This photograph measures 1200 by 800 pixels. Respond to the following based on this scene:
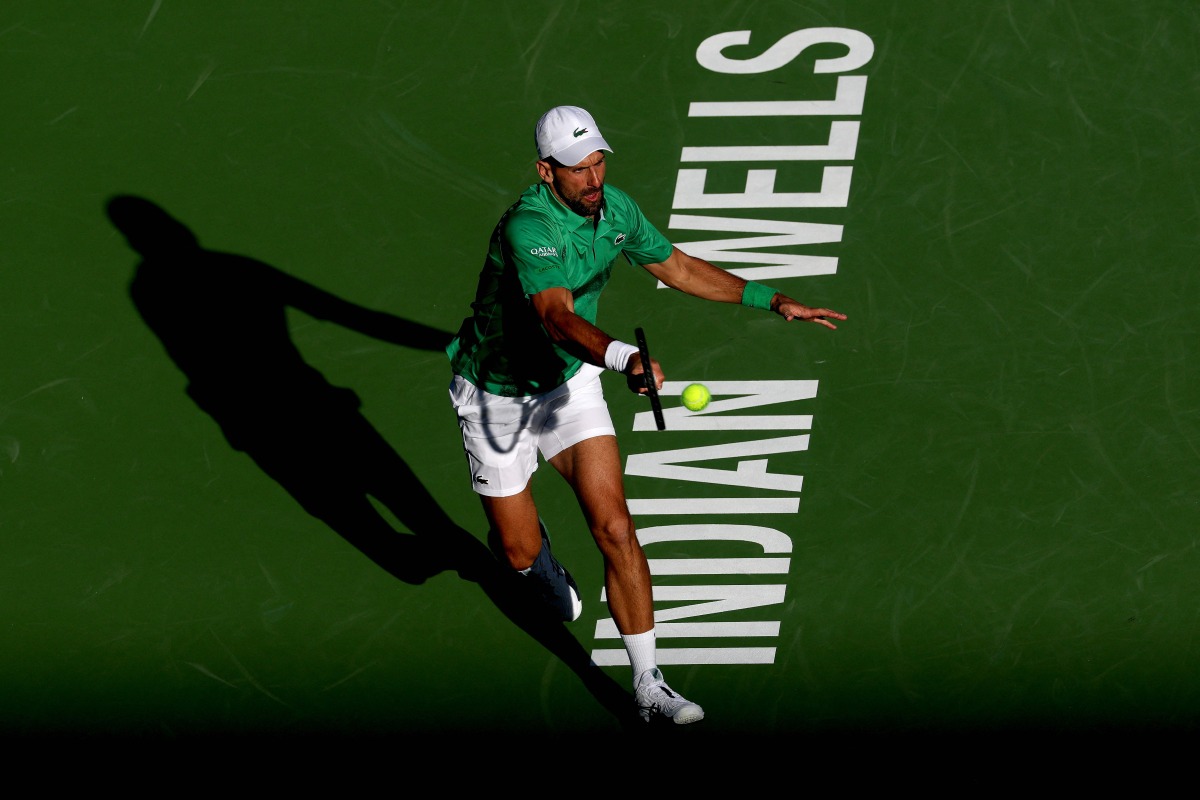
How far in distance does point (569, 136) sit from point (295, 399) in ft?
8.39

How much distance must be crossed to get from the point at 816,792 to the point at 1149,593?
1821mm

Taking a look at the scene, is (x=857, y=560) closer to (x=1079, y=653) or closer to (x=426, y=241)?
(x=1079, y=653)

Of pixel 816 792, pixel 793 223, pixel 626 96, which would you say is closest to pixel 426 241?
pixel 626 96

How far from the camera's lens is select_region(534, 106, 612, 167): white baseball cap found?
5.78 m

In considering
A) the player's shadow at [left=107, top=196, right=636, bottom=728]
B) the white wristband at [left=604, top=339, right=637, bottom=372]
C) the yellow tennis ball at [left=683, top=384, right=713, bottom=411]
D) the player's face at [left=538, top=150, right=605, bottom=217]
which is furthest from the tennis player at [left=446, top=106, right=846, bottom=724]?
the player's shadow at [left=107, top=196, right=636, bottom=728]

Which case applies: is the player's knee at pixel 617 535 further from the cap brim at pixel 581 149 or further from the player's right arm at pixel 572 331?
the cap brim at pixel 581 149

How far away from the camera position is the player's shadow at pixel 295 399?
7.24 meters

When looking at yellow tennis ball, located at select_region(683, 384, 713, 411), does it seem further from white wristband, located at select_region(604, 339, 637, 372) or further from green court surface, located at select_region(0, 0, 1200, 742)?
green court surface, located at select_region(0, 0, 1200, 742)

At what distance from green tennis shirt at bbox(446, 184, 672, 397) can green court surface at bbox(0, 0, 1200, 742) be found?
1223 millimetres

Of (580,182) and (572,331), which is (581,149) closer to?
(580,182)

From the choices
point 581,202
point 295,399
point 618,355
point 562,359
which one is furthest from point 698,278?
point 295,399

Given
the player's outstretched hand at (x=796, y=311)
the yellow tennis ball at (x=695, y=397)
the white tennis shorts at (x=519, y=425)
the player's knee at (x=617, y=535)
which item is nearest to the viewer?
the yellow tennis ball at (x=695, y=397)

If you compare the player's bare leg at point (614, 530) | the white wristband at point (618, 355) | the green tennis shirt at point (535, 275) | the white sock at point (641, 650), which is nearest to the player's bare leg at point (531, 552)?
the player's bare leg at point (614, 530)

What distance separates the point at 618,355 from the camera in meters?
5.20
